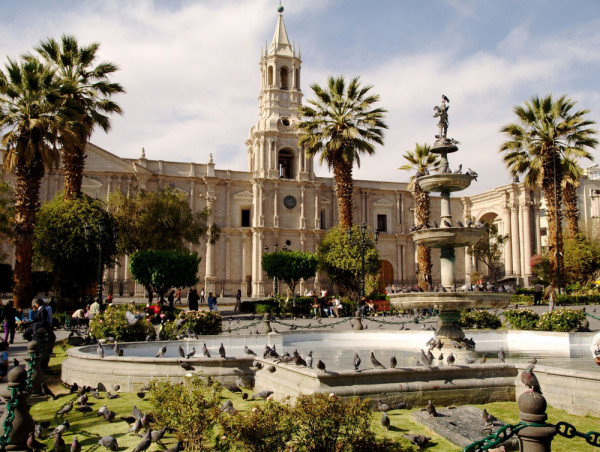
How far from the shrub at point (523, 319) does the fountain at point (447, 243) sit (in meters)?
5.10

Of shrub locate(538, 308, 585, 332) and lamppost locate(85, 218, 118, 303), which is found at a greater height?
lamppost locate(85, 218, 118, 303)

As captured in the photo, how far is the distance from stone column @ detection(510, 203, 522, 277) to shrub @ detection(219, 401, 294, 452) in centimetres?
4175

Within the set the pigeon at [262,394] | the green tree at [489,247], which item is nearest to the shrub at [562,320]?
the pigeon at [262,394]

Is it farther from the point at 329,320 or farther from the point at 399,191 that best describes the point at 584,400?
the point at 399,191

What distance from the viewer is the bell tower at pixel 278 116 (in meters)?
40.2

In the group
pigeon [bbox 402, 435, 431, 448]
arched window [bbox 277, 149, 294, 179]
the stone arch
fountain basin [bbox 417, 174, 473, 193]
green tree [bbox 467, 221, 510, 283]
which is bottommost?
pigeon [bbox 402, 435, 431, 448]

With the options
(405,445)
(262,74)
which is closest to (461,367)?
(405,445)

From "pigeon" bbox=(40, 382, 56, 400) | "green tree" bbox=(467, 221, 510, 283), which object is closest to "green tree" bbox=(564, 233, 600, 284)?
"green tree" bbox=(467, 221, 510, 283)

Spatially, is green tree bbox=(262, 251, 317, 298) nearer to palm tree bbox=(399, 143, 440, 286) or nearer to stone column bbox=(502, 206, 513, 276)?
palm tree bbox=(399, 143, 440, 286)

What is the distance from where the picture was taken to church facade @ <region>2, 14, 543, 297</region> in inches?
1500

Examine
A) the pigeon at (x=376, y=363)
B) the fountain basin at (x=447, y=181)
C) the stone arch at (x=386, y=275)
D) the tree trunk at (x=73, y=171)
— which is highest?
the tree trunk at (x=73, y=171)

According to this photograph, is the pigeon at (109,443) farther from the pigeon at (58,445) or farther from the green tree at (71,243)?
the green tree at (71,243)

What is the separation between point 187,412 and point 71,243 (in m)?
17.2

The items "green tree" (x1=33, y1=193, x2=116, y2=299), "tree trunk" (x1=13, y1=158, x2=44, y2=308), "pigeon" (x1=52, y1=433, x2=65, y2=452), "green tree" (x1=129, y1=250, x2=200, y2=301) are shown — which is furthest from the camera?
"green tree" (x1=129, y1=250, x2=200, y2=301)
